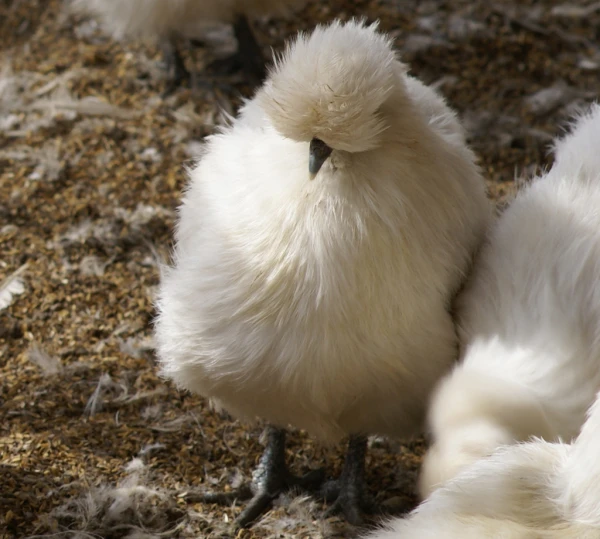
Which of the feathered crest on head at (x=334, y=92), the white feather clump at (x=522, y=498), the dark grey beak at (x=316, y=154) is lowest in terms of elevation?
the white feather clump at (x=522, y=498)

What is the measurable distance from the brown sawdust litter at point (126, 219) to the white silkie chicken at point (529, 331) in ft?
2.12

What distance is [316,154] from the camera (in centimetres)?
197

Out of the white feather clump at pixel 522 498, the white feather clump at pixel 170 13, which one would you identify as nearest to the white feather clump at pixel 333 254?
the white feather clump at pixel 522 498

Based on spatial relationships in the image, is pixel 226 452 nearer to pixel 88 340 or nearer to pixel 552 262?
pixel 88 340

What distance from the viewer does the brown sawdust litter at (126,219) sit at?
245cm

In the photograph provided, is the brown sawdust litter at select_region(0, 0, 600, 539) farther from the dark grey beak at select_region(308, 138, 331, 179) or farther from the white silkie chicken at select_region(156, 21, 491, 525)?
the dark grey beak at select_region(308, 138, 331, 179)

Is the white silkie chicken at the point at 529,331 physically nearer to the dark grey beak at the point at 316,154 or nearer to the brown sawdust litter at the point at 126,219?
the dark grey beak at the point at 316,154

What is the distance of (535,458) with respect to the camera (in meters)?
1.75

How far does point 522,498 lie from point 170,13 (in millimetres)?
2448

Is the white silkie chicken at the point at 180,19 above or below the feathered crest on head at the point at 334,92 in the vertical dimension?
above

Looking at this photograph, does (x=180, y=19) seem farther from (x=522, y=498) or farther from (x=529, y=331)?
(x=522, y=498)

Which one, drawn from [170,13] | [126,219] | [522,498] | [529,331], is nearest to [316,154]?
[529,331]

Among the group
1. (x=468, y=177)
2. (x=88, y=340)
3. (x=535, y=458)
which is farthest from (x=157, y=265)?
(x=535, y=458)

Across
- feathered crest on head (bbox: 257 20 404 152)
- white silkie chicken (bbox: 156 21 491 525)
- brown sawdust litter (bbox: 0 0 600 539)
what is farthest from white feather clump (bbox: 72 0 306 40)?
feathered crest on head (bbox: 257 20 404 152)
